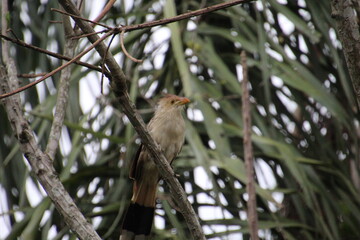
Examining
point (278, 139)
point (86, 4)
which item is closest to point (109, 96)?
point (86, 4)

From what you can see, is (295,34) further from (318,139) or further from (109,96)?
(109,96)

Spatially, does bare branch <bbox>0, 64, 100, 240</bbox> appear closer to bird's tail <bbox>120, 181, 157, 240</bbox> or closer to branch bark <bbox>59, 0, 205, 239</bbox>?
branch bark <bbox>59, 0, 205, 239</bbox>

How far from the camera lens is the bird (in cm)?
396

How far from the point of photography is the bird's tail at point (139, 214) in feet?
12.8

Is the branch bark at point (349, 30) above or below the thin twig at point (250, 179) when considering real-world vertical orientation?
above

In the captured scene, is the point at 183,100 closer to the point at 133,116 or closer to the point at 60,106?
the point at 60,106

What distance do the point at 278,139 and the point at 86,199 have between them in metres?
1.34

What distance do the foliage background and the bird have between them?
0.08 m

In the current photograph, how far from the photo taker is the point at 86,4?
436cm

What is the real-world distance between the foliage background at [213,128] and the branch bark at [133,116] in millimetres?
729

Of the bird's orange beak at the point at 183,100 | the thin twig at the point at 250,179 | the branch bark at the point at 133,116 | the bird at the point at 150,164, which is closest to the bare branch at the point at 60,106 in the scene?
the branch bark at the point at 133,116

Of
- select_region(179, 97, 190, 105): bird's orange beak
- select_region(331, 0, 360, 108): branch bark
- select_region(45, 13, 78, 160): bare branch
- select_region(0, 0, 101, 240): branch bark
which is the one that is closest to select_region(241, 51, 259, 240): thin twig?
select_region(331, 0, 360, 108): branch bark

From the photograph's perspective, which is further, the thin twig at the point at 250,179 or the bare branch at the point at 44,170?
the bare branch at the point at 44,170

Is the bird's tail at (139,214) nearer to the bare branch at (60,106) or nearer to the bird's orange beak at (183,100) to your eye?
the bird's orange beak at (183,100)
